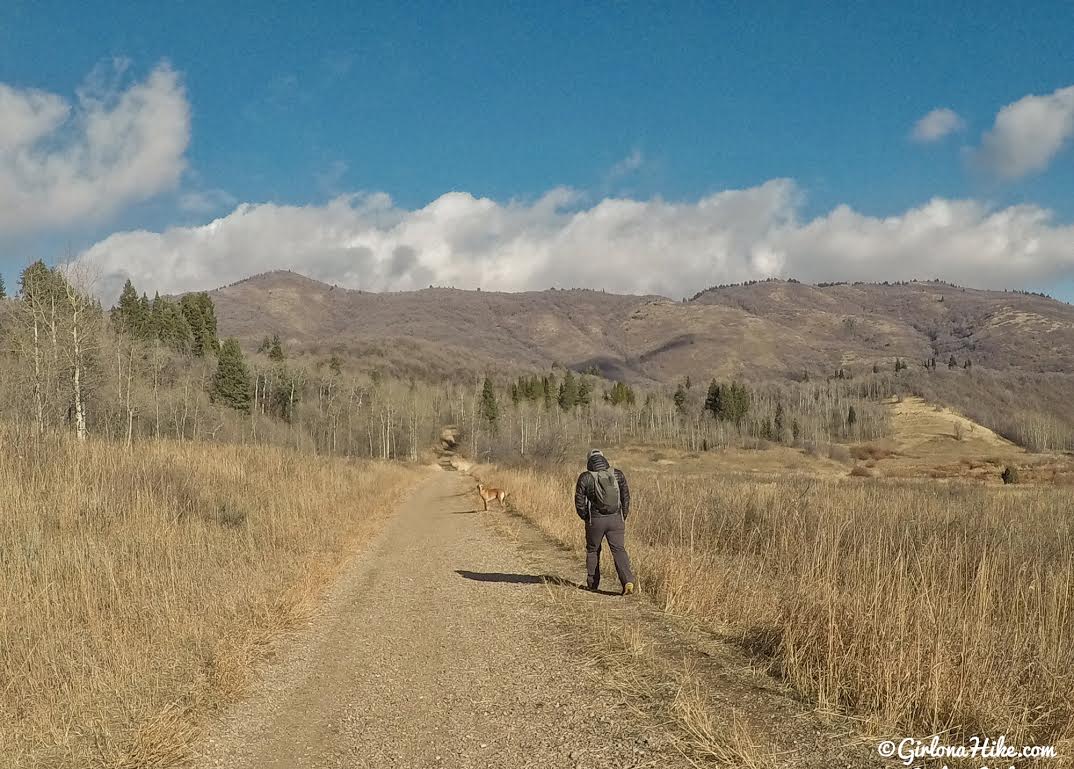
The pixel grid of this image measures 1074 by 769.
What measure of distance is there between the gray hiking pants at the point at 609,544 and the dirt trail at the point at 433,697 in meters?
0.83

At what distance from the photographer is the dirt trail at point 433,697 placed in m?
4.64

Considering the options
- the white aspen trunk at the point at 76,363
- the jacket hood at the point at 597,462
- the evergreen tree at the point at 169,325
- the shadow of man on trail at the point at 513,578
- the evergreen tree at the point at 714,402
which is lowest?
the evergreen tree at the point at 714,402

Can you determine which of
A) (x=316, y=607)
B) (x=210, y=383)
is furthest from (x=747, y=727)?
(x=210, y=383)

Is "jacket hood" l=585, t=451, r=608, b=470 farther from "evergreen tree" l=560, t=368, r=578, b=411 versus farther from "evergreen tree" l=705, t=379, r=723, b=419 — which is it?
"evergreen tree" l=705, t=379, r=723, b=419

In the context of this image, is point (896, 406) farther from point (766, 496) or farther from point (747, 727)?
point (747, 727)

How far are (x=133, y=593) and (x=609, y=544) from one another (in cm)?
628

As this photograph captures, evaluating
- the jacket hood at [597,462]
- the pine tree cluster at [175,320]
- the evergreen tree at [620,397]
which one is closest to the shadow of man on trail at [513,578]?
the jacket hood at [597,462]

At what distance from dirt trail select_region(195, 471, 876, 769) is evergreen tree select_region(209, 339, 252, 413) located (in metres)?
85.1

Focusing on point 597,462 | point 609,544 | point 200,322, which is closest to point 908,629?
point 609,544

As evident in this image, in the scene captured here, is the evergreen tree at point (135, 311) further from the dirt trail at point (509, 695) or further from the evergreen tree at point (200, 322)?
the dirt trail at point (509, 695)

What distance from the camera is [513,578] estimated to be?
10828 mm

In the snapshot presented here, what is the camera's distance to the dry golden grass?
489 cm

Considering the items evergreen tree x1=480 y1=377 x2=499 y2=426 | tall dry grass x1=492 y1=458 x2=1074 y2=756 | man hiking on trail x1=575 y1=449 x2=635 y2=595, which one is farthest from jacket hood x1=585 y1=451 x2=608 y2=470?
evergreen tree x1=480 y1=377 x2=499 y2=426

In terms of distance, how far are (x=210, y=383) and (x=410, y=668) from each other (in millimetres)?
87416
